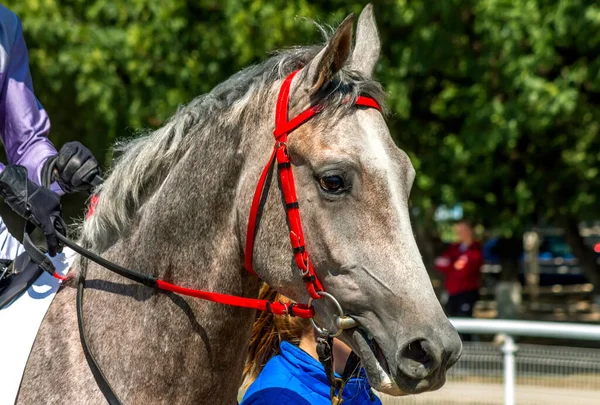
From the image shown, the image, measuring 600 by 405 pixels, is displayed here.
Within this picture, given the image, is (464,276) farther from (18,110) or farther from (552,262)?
(18,110)

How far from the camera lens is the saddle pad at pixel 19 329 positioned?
104 inches

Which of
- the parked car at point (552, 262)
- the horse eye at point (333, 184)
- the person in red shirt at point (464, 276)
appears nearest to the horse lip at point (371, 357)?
the horse eye at point (333, 184)

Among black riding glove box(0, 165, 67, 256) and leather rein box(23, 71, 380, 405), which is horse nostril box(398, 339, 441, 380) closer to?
leather rein box(23, 71, 380, 405)

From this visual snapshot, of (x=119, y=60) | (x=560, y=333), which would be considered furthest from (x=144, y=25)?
(x=560, y=333)

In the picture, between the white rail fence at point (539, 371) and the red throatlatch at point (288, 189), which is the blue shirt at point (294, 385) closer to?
the red throatlatch at point (288, 189)

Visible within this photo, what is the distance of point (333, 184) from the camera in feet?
8.20

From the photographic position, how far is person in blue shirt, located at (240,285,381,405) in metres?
3.23

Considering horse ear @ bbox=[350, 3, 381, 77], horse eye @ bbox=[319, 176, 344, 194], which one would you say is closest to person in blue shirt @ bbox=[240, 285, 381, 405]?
horse eye @ bbox=[319, 176, 344, 194]

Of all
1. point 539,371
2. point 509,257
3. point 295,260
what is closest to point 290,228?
point 295,260

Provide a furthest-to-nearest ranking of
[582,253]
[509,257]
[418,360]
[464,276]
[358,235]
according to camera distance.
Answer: [509,257] < [582,253] < [464,276] < [358,235] < [418,360]

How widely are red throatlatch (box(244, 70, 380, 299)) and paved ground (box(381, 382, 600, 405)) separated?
428cm

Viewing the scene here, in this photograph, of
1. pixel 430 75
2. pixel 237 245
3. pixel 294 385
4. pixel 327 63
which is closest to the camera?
pixel 327 63

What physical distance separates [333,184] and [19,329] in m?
1.09

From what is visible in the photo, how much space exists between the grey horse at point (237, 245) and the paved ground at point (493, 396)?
13.6 feet
